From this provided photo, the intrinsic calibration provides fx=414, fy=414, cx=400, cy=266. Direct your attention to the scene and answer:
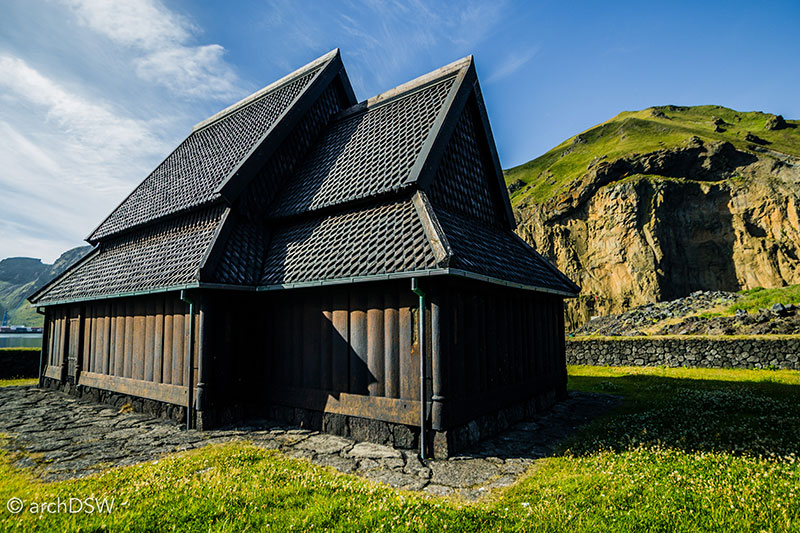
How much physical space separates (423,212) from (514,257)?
11.0ft

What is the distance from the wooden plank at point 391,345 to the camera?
673cm

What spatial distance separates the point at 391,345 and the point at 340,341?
1145mm

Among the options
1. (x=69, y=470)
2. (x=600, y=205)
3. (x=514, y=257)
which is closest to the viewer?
(x=69, y=470)

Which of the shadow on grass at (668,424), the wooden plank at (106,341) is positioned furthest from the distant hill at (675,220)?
the wooden plank at (106,341)

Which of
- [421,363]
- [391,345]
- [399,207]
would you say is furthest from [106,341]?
[421,363]

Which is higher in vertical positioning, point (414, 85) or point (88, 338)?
point (414, 85)

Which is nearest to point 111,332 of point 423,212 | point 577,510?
point 423,212

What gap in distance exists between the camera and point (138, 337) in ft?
31.9

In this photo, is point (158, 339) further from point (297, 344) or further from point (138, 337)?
point (297, 344)

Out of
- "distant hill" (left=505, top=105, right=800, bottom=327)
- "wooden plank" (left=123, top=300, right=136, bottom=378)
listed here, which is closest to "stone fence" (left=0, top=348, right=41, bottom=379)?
"wooden plank" (left=123, top=300, right=136, bottom=378)

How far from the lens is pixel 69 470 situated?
18.5 ft

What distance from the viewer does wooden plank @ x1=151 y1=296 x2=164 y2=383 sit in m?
8.98

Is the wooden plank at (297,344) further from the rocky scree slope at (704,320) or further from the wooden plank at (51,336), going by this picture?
the rocky scree slope at (704,320)

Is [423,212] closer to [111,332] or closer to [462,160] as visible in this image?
[462,160]
